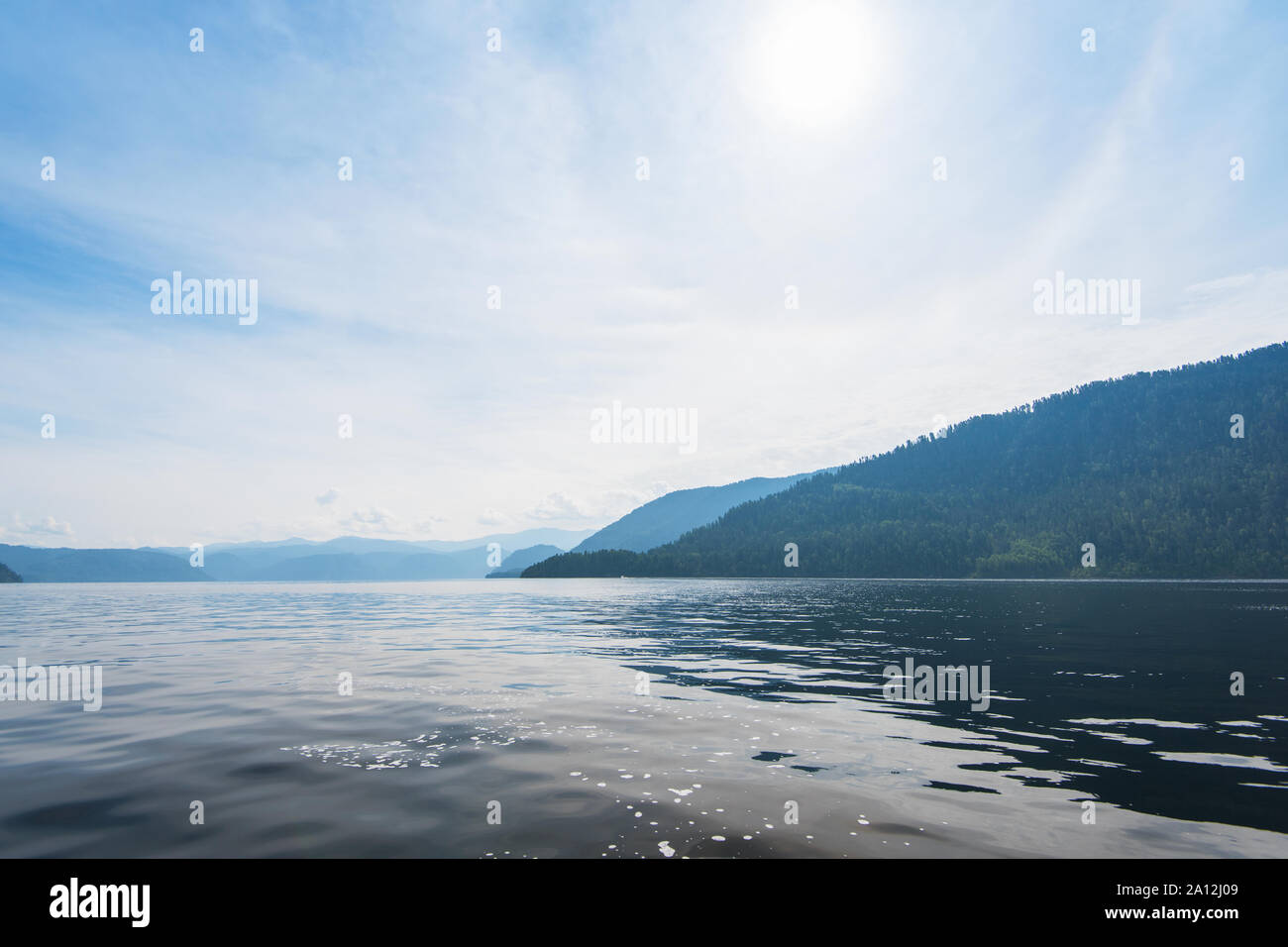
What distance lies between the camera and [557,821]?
41.4ft

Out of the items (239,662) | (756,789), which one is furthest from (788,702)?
(239,662)

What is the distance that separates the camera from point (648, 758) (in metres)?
17.4

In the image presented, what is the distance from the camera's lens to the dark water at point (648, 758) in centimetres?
1202

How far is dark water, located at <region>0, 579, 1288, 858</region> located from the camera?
39.4ft

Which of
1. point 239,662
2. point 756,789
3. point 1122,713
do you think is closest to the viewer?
point 756,789
